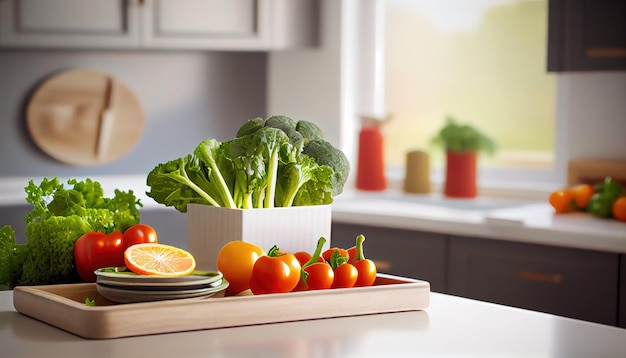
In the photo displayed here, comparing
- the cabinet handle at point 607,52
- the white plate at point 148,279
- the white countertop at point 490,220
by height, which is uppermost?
the cabinet handle at point 607,52

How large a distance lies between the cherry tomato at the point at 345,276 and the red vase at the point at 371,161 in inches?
96.8

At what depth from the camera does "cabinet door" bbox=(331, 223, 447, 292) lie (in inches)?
125

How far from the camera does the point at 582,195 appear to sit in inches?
128

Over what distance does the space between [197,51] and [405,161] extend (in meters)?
1.15

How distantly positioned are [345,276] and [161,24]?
249 cm

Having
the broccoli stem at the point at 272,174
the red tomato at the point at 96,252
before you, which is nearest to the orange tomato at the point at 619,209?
the broccoli stem at the point at 272,174

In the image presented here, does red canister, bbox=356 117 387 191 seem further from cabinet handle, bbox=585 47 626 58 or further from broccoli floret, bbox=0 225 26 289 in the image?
broccoli floret, bbox=0 225 26 289

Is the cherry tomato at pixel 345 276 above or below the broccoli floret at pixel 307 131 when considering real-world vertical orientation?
below

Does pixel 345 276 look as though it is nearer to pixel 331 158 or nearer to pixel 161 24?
pixel 331 158

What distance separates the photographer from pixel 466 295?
311 cm

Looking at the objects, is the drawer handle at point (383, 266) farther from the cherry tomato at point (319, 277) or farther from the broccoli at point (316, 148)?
the cherry tomato at point (319, 277)

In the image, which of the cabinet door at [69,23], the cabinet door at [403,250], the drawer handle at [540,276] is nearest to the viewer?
the drawer handle at [540,276]

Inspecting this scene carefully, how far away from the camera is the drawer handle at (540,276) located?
9.46ft

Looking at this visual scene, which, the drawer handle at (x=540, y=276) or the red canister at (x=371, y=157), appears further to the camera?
the red canister at (x=371, y=157)
